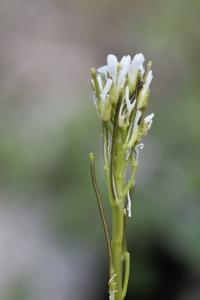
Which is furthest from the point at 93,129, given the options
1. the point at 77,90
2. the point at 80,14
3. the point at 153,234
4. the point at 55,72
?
the point at 80,14

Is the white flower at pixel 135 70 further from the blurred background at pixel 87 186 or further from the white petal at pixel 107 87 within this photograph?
the blurred background at pixel 87 186

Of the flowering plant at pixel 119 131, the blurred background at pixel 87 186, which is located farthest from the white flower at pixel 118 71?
the blurred background at pixel 87 186

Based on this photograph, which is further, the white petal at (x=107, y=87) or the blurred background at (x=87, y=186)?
the blurred background at (x=87, y=186)

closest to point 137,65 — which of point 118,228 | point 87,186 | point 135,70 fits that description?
point 135,70

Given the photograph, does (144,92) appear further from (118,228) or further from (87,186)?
(87,186)

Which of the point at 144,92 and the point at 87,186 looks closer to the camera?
the point at 144,92

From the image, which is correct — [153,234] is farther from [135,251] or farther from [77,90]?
[77,90]
